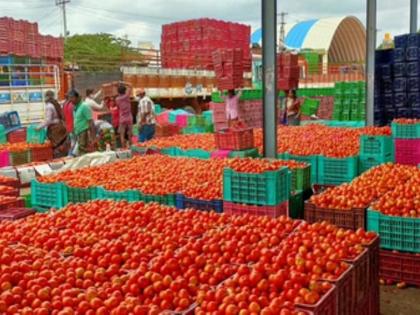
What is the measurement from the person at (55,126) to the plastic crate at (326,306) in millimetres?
9454

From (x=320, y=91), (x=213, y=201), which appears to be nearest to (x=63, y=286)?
(x=213, y=201)

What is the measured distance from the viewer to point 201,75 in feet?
79.0

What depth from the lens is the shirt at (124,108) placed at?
41.5ft

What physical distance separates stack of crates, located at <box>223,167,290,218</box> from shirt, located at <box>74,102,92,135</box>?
→ 569 cm

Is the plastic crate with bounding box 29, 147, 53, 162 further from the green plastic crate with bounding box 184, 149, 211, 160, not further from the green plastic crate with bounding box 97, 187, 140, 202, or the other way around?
the green plastic crate with bounding box 97, 187, 140, 202

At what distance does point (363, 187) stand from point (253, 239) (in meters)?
2.29

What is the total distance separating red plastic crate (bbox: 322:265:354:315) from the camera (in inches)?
125

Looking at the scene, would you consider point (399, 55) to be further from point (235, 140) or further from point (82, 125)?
point (82, 125)

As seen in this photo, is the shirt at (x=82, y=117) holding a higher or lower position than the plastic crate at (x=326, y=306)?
higher

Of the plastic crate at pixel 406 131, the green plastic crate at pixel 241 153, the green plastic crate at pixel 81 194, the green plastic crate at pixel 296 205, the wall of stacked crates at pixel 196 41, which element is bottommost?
the green plastic crate at pixel 296 205

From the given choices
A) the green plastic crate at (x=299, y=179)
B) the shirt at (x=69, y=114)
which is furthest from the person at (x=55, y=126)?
the green plastic crate at (x=299, y=179)

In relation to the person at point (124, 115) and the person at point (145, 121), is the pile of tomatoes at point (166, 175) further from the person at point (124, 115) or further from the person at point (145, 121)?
the person at point (145, 121)

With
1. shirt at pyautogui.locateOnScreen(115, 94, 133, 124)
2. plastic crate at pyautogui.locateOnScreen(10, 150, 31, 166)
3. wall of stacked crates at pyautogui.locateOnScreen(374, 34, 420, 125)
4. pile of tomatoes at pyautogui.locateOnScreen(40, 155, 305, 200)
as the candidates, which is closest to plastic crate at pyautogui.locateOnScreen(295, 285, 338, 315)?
pile of tomatoes at pyautogui.locateOnScreen(40, 155, 305, 200)

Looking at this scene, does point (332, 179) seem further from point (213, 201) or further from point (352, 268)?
point (352, 268)
